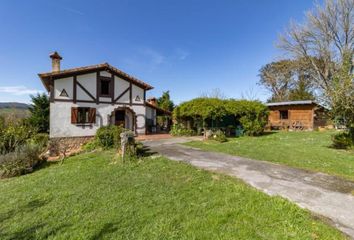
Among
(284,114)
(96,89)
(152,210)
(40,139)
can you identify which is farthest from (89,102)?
(284,114)

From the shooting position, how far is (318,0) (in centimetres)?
1770

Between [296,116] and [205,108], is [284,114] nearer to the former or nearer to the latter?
[296,116]

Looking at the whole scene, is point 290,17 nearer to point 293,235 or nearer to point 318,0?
point 318,0

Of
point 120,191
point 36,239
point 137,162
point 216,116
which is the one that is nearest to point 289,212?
point 120,191

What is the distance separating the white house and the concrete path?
32.3 feet

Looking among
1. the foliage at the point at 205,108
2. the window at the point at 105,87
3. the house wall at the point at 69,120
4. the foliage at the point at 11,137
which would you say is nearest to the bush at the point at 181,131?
the foliage at the point at 205,108

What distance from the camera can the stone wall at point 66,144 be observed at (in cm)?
1132

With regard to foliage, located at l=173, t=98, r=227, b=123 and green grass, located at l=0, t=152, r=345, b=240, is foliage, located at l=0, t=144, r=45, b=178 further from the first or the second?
foliage, located at l=173, t=98, r=227, b=123

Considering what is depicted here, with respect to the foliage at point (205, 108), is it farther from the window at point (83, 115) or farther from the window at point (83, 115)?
the window at point (83, 115)

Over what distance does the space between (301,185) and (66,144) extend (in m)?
13.3

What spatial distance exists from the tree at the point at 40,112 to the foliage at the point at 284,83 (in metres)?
32.6

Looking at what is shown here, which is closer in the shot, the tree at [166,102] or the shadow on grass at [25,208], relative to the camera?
the shadow on grass at [25,208]

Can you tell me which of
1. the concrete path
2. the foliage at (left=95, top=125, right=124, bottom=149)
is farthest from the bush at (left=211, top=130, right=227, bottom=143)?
the foliage at (left=95, top=125, right=124, bottom=149)

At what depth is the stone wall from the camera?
1132 cm
